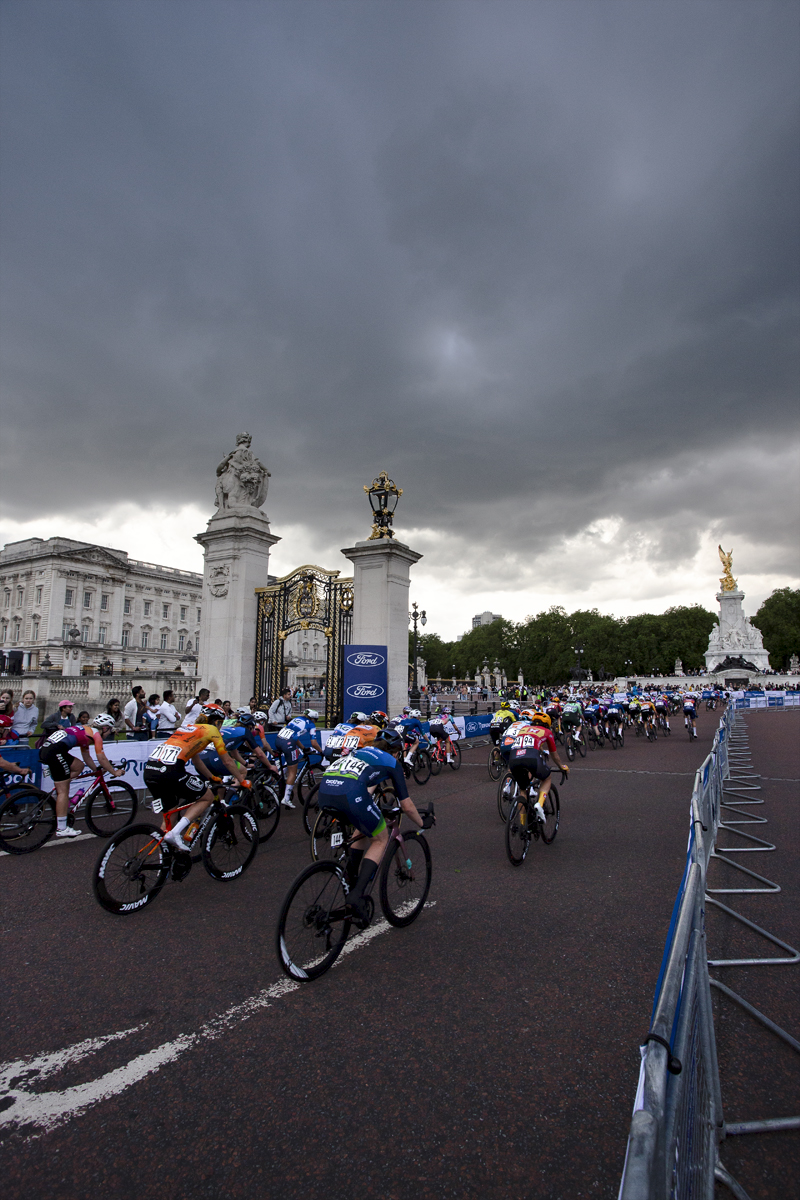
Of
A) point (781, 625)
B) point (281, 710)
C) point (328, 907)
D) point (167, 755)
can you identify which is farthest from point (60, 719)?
point (781, 625)

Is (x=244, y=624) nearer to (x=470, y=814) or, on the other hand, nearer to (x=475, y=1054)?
(x=470, y=814)

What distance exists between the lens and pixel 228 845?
266 inches

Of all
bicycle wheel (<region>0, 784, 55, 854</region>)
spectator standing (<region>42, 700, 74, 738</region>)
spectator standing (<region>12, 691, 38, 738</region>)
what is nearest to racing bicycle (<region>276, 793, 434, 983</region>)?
bicycle wheel (<region>0, 784, 55, 854</region>)

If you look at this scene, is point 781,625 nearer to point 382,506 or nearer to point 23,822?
point 382,506

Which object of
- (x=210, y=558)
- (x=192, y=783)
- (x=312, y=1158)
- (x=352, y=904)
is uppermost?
(x=210, y=558)

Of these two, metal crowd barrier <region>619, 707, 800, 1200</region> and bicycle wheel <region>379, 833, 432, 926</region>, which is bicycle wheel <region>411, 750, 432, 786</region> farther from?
metal crowd barrier <region>619, 707, 800, 1200</region>

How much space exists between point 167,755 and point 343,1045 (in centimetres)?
334

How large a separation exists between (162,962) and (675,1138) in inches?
153

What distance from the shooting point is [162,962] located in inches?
183

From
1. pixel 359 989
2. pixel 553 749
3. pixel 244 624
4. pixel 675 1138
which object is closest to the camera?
pixel 675 1138

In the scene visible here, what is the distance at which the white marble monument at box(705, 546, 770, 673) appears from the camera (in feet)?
280

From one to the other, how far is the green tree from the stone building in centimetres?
8595

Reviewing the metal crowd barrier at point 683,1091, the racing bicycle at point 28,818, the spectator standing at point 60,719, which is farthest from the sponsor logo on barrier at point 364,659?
the metal crowd barrier at point 683,1091

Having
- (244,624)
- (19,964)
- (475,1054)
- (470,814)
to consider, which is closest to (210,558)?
(244,624)
